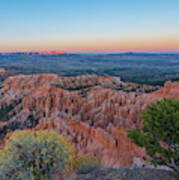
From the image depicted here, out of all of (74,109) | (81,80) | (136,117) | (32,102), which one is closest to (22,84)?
(81,80)

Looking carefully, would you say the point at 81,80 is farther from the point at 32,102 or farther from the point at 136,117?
the point at 136,117

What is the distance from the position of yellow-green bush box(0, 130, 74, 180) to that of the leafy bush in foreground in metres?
3.36

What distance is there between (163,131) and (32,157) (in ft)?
16.8

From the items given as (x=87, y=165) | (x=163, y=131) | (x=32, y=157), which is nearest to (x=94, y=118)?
(x=87, y=165)

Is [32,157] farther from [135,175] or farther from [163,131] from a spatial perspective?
[163,131]

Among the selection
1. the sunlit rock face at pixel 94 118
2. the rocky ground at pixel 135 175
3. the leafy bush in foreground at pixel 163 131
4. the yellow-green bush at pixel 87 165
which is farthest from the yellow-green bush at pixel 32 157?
the sunlit rock face at pixel 94 118

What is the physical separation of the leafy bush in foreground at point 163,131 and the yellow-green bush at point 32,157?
11.0ft

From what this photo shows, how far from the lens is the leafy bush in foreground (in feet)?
22.0

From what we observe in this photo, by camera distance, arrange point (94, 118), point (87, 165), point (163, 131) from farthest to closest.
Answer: point (94, 118), point (87, 165), point (163, 131)

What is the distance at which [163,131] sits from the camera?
6.85 meters

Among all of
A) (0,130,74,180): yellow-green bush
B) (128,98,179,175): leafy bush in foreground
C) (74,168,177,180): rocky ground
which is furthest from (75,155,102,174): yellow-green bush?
(128,98,179,175): leafy bush in foreground

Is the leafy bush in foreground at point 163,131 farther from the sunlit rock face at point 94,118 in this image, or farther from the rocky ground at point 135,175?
the sunlit rock face at point 94,118

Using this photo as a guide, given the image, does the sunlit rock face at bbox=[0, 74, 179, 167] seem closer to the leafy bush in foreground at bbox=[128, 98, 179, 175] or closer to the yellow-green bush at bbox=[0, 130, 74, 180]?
the leafy bush in foreground at bbox=[128, 98, 179, 175]

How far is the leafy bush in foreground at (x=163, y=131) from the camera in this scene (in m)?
6.71
